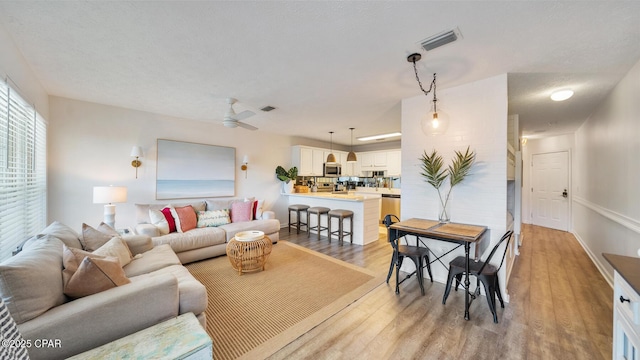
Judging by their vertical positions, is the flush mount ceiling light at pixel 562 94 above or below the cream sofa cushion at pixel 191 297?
above

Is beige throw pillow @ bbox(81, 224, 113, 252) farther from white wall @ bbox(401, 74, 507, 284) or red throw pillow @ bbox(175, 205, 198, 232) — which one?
white wall @ bbox(401, 74, 507, 284)

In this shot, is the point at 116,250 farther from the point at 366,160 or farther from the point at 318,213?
the point at 366,160

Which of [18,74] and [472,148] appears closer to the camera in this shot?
[18,74]

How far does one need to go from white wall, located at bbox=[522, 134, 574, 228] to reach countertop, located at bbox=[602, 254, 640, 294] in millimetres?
5802

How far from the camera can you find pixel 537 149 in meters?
6.35

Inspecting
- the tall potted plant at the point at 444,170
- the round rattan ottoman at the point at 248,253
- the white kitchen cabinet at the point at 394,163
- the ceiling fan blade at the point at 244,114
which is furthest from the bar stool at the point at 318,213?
the white kitchen cabinet at the point at 394,163

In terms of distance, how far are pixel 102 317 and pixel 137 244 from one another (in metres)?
1.65

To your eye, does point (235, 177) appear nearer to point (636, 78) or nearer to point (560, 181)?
point (636, 78)

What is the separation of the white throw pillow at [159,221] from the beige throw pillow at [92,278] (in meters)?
2.14

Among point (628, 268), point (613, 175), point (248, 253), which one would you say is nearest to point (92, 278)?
point (248, 253)

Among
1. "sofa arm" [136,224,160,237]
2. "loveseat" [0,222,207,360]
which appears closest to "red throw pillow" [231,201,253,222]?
"sofa arm" [136,224,160,237]

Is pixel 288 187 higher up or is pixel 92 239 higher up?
pixel 288 187

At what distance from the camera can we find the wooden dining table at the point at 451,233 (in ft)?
7.33

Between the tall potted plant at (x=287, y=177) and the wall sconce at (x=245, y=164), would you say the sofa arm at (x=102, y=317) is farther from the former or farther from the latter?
the tall potted plant at (x=287, y=177)
